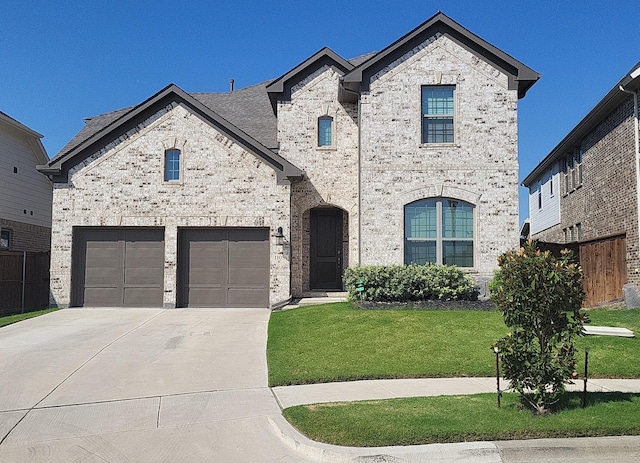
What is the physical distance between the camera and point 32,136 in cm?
2412

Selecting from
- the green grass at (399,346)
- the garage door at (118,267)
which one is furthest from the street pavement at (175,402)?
the garage door at (118,267)

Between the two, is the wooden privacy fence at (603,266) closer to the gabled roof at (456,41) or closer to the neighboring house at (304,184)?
the neighboring house at (304,184)

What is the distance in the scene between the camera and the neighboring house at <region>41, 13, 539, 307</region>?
664 inches

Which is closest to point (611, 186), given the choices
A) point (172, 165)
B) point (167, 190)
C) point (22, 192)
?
point (172, 165)

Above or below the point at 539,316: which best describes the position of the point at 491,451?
below

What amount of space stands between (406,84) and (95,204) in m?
9.95

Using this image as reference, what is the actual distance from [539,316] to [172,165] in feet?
44.0

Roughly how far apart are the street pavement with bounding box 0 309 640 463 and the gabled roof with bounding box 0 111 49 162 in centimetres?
1086

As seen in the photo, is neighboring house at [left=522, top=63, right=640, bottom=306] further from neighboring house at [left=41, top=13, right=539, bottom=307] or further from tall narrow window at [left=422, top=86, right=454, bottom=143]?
tall narrow window at [left=422, top=86, right=454, bottom=143]

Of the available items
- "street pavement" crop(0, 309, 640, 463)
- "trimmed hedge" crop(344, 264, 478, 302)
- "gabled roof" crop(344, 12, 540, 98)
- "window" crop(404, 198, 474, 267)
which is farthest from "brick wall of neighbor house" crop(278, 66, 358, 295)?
"street pavement" crop(0, 309, 640, 463)

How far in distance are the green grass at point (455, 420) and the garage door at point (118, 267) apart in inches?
450

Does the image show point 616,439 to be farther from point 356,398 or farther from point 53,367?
point 53,367

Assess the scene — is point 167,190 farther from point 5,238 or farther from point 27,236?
point 27,236

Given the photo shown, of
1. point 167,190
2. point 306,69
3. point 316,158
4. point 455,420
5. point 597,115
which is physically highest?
point 306,69
